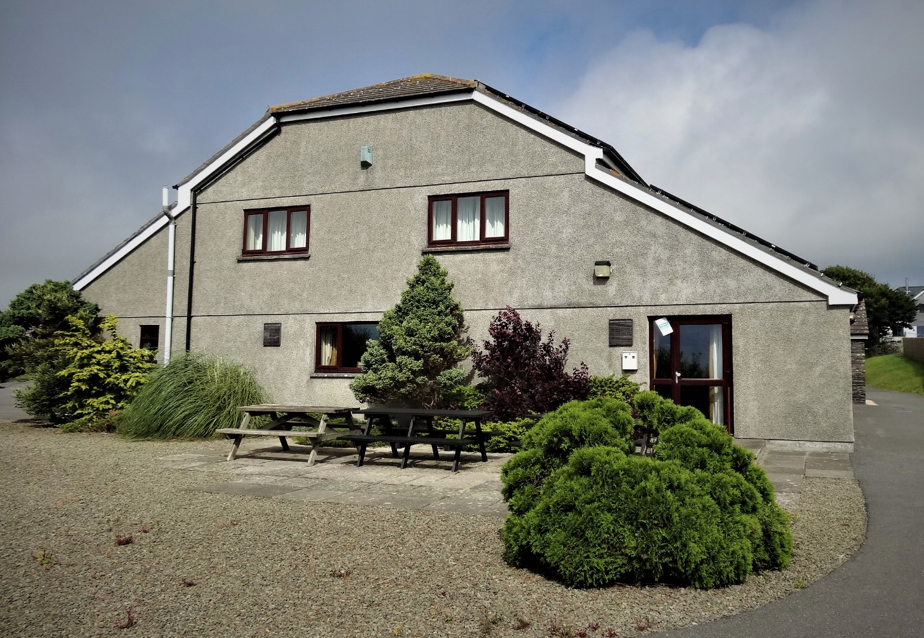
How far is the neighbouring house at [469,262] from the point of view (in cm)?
1124

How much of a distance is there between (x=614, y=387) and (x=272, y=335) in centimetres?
738

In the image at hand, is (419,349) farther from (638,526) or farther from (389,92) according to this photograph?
(638,526)

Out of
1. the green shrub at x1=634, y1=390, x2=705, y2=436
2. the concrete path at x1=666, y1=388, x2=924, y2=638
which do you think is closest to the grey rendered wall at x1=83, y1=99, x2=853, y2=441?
the concrete path at x1=666, y1=388, x2=924, y2=638

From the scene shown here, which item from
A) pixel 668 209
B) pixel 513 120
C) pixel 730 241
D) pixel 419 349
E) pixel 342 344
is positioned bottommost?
pixel 419 349

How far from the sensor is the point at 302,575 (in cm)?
454

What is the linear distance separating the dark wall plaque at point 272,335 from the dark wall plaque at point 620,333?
22.9 feet

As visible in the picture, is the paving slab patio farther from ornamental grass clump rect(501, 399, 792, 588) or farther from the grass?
the grass

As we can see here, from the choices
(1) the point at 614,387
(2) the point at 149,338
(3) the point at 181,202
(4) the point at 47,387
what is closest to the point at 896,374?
(1) the point at 614,387

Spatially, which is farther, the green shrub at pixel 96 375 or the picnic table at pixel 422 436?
the green shrub at pixel 96 375

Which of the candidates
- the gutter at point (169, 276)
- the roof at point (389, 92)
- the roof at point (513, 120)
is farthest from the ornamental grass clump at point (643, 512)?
the gutter at point (169, 276)

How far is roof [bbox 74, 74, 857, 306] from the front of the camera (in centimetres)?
1127

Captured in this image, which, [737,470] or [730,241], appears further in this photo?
[730,241]

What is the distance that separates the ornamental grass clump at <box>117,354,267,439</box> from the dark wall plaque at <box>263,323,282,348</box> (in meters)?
1.28

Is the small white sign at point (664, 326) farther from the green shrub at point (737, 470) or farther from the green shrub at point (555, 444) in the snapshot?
the green shrub at point (555, 444)
